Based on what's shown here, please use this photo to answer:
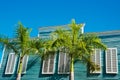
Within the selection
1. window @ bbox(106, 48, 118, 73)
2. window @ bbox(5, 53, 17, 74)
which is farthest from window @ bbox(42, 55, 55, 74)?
window @ bbox(106, 48, 118, 73)

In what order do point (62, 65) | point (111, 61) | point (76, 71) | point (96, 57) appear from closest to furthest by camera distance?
point (111, 61) < point (96, 57) < point (76, 71) < point (62, 65)

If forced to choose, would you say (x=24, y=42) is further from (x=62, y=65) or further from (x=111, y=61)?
(x=111, y=61)

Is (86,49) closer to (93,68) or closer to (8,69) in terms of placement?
(93,68)

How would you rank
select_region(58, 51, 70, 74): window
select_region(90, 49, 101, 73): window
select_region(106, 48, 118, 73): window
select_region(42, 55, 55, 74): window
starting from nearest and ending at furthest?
select_region(106, 48, 118, 73): window, select_region(90, 49, 101, 73): window, select_region(58, 51, 70, 74): window, select_region(42, 55, 55, 74): window

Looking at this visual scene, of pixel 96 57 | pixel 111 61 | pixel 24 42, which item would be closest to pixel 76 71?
pixel 96 57

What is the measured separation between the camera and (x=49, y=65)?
19.8 meters

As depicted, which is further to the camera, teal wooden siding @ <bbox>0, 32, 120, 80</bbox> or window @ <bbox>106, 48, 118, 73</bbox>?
teal wooden siding @ <bbox>0, 32, 120, 80</bbox>

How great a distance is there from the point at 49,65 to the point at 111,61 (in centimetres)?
491

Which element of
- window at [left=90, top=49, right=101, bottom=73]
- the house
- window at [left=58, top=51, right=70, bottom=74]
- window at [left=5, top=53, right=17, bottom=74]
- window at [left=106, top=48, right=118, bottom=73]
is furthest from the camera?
window at [left=5, top=53, right=17, bottom=74]

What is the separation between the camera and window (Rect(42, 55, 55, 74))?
19516 millimetres

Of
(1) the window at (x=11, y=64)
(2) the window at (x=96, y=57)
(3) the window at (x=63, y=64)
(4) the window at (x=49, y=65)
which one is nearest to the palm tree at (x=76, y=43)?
(2) the window at (x=96, y=57)

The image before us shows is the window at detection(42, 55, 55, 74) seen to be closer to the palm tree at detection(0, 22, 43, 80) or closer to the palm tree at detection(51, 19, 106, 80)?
the palm tree at detection(0, 22, 43, 80)

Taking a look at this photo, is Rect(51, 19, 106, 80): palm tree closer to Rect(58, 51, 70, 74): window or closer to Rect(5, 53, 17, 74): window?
Rect(58, 51, 70, 74): window

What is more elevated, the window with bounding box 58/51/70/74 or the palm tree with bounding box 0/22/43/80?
the palm tree with bounding box 0/22/43/80
